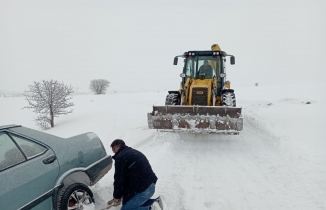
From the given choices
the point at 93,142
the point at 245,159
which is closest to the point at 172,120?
the point at 245,159

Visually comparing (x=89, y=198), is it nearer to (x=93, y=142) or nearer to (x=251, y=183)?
(x=93, y=142)

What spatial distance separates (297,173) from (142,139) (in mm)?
4749

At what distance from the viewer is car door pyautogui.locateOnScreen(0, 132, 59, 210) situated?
253 cm

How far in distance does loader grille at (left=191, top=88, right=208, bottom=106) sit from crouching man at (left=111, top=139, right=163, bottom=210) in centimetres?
553

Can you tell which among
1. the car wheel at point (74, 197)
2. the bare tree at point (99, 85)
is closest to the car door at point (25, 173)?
the car wheel at point (74, 197)

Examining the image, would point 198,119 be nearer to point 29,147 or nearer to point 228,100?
point 228,100

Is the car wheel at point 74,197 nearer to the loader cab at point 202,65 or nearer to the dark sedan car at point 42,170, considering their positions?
the dark sedan car at point 42,170

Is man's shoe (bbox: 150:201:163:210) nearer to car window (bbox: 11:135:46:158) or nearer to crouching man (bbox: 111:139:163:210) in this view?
crouching man (bbox: 111:139:163:210)

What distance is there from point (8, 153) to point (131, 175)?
4.94 feet

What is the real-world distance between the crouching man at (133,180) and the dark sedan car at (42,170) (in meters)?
0.51

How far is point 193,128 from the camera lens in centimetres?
736

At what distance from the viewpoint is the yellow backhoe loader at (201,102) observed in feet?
23.5

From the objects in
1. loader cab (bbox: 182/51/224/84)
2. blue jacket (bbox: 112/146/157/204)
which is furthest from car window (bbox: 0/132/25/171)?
loader cab (bbox: 182/51/224/84)

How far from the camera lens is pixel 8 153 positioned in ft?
9.34
